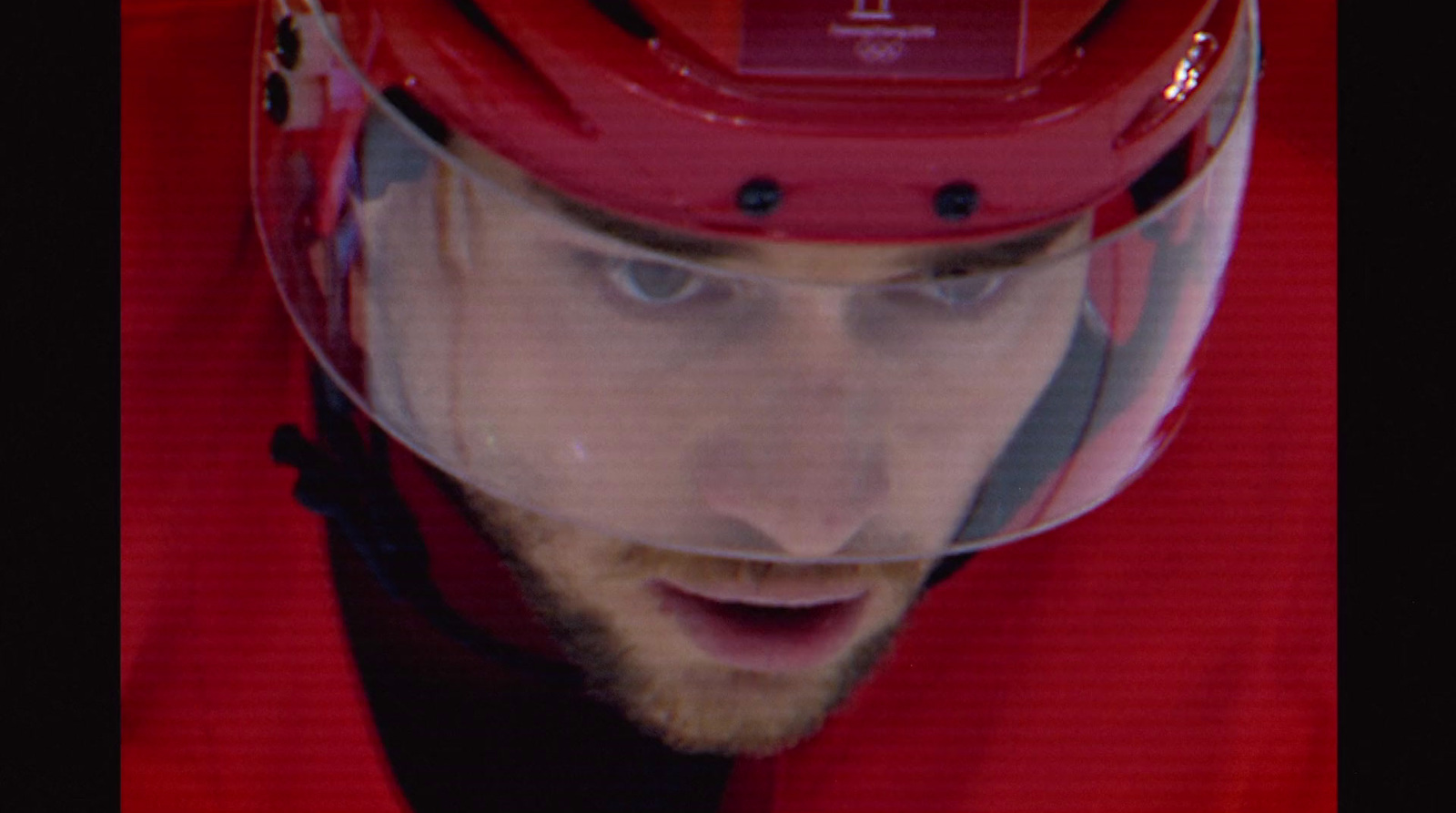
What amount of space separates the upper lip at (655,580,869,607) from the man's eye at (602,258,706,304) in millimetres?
260

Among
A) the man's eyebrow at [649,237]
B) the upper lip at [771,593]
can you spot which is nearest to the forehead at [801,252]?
the man's eyebrow at [649,237]

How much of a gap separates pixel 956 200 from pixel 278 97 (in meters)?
0.37

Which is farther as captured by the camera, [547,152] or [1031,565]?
[1031,565]

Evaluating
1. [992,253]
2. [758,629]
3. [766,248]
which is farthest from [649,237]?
[758,629]

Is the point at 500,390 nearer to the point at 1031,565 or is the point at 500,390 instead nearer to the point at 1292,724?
the point at 1031,565

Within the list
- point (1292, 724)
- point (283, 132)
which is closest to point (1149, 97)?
point (283, 132)

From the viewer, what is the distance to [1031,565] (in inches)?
44.9

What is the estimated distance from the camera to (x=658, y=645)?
1.02m

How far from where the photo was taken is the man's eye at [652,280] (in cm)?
73

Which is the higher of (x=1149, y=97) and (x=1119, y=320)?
(x=1149, y=97)

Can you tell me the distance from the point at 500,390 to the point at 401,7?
0.23m

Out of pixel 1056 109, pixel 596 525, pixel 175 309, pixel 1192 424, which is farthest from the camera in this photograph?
pixel 1192 424

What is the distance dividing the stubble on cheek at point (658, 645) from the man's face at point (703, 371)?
6.4 inches

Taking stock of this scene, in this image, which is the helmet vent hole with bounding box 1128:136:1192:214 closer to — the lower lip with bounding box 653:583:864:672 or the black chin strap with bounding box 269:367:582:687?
the lower lip with bounding box 653:583:864:672
